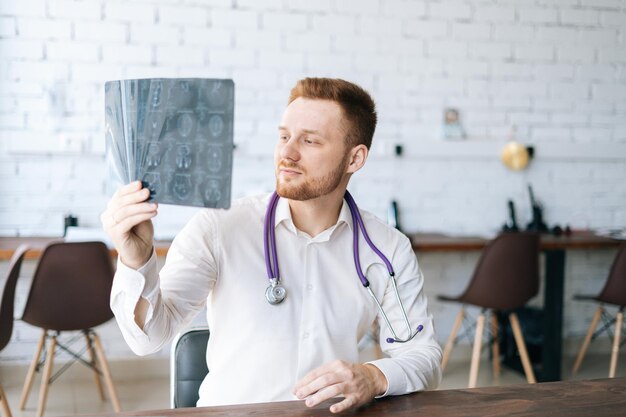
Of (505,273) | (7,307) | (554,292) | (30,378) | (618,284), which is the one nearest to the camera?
(7,307)

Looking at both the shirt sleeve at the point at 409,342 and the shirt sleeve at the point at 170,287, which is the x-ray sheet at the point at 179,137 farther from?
the shirt sleeve at the point at 409,342

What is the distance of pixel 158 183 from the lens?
3.84ft

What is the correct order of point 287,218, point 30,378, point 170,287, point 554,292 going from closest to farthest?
point 170,287 → point 287,218 → point 30,378 → point 554,292

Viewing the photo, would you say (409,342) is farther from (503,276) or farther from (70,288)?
(503,276)

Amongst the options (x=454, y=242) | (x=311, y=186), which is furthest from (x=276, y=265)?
(x=454, y=242)

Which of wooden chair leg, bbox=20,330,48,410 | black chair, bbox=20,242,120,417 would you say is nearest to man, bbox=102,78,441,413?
black chair, bbox=20,242,120,417

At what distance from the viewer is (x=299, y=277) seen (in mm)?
1607

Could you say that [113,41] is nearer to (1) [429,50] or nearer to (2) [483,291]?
(1) [429,50]

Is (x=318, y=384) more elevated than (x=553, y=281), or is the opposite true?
(x=318, y=384)

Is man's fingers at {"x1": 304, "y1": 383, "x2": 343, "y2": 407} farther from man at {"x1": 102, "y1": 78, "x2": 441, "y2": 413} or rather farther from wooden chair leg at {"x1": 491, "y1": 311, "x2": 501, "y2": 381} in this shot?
wooden chair leg at {"x1": 491, "y1": 311, "x2": 501, "y2": 381}

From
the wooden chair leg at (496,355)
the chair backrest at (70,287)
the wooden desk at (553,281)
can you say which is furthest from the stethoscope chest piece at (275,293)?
the wooden chair leg at (496,355)

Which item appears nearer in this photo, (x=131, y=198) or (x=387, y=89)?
(x=131, y=198)

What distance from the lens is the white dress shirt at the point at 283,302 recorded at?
1511 millimetres

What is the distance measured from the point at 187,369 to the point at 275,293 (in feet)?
0.94
